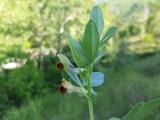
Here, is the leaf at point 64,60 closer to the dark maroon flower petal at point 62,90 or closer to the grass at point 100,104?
the dark maroon flower petal at point 62,90

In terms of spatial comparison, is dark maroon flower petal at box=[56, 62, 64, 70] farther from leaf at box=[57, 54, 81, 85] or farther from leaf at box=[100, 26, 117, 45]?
leaf at box=[100, 26, 117, 45]

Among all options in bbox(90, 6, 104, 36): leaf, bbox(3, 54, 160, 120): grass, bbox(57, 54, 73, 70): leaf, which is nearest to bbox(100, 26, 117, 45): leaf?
bbox(90, 6, 104, 36): leaf

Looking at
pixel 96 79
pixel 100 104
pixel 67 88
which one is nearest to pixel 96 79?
pixel 96 79

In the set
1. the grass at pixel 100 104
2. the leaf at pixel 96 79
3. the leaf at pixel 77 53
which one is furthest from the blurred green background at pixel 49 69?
the leaf at pixel 77 53

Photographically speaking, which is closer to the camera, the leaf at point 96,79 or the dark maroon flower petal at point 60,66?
the dark maroon flower petal at point 60,66

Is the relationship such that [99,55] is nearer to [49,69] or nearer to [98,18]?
[98,18]

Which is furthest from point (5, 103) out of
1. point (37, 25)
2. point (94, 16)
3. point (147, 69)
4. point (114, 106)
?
point (94, 16)

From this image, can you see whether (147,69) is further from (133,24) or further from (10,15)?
(133,24)
